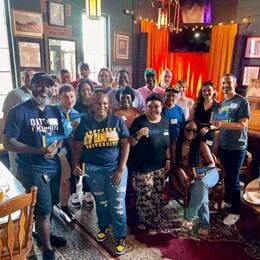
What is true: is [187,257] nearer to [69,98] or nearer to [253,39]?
[69,98]

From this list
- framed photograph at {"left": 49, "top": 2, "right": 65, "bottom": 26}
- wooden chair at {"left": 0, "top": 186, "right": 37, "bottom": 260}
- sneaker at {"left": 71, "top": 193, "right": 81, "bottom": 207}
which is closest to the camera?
wooden chair at {"left": 0, "top": 186, "right": 37, "bottom": 260}

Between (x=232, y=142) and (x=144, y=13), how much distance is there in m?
3.75

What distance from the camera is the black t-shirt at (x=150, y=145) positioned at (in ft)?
7.20

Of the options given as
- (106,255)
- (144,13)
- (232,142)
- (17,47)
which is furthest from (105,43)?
(106,255)

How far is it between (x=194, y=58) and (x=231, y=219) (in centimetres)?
421

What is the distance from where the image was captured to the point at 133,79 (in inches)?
210

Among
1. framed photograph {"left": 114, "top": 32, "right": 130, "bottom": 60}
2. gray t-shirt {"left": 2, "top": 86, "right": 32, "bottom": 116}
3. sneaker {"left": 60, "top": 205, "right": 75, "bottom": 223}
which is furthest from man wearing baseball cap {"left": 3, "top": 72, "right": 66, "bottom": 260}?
framed photograph {"left": 114, "top": 32, "right": 130, "bottom": 60}

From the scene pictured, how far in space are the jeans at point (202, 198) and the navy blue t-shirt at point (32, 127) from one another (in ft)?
4.05

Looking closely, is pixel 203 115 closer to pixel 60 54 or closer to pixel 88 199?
pixel 88 199

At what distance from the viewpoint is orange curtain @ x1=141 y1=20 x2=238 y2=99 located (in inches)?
206

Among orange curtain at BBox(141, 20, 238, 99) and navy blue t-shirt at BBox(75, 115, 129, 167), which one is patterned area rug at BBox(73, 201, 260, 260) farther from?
orange curtain at BBox(141, 20, 238, 99)

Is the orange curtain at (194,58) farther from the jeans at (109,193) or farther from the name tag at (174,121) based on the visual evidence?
the jeans at (109,193)

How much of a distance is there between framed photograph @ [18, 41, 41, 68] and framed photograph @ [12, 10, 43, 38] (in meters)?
0.13

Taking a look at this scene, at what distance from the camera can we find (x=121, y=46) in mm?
4875
